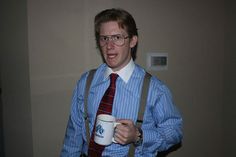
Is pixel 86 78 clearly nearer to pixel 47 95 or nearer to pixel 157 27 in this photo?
pixel 47 95

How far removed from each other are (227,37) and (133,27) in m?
0.95

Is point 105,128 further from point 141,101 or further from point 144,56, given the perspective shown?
point 144,56

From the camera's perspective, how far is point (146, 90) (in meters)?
1.20

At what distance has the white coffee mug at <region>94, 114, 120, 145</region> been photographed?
0.97 m

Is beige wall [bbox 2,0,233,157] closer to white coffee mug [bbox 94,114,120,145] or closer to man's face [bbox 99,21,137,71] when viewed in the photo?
man's face [bbox 99,21,137,71]

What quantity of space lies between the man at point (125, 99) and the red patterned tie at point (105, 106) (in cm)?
1

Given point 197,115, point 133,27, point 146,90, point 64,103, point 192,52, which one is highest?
point 133,27

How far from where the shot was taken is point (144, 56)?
1.65 metres

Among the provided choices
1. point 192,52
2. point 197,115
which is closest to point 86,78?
point 192,52

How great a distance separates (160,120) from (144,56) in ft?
1.80

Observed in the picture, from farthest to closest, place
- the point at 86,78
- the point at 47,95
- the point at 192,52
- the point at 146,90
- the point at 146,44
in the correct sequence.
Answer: the point at 192,52 < the point at 146,44 < the point at 47,95 < the point at 86,78 < the point at 146,90

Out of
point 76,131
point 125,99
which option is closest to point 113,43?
point 125,99

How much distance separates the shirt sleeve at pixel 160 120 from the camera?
Answer: 3.95 ft

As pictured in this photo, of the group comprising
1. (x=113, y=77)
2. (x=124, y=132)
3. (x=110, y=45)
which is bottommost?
(x=124, y=132)
